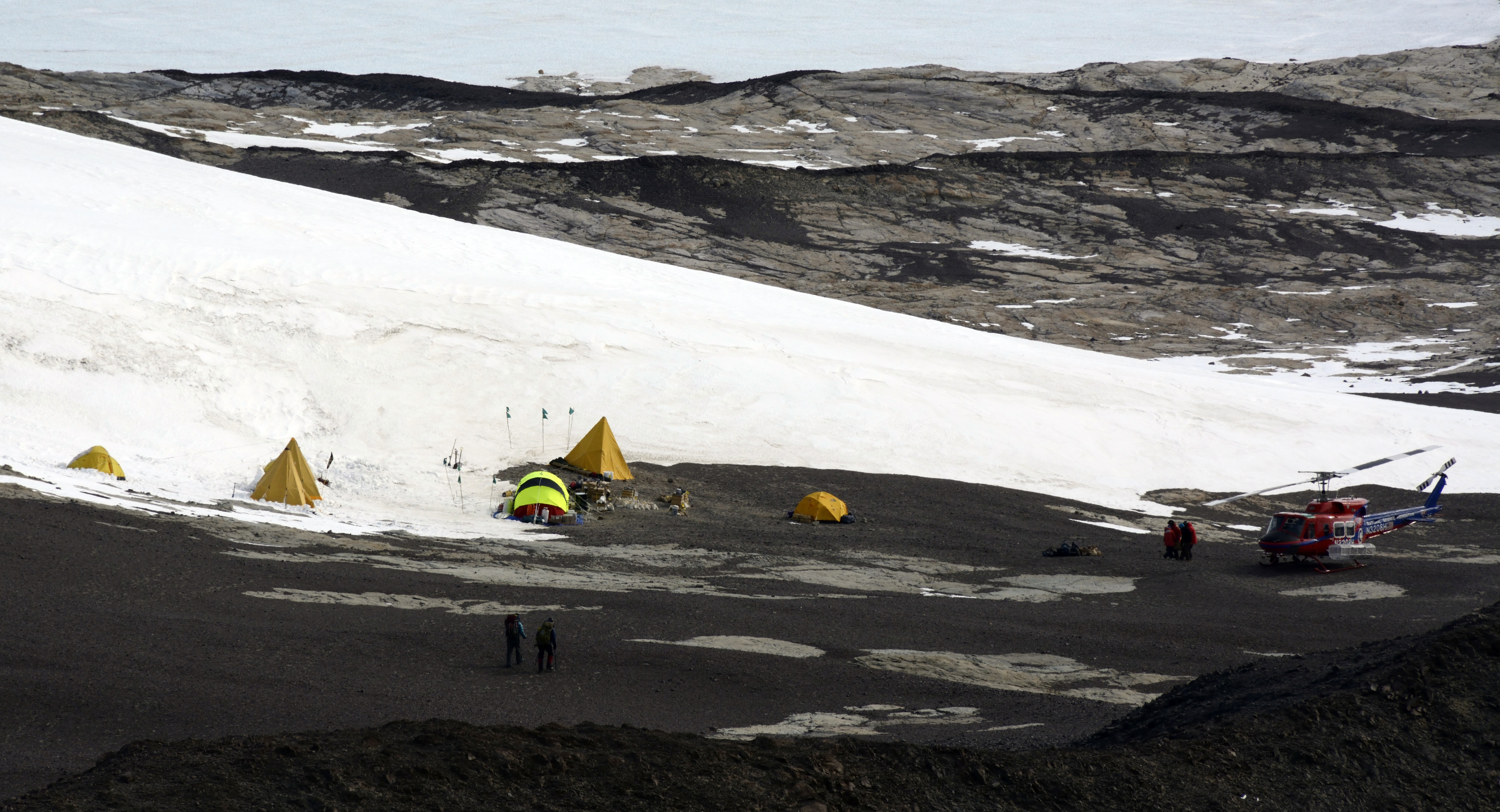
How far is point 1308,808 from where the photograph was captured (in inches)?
359

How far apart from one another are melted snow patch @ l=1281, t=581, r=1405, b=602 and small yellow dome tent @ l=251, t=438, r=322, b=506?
2025 centimetres

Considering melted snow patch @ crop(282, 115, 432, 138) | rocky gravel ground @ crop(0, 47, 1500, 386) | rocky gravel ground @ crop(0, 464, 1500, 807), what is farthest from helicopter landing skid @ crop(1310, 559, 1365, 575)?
melted snow patch @ crop(282, 115, 432, 138)

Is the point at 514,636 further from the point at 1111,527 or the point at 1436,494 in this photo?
the point at 1436,494

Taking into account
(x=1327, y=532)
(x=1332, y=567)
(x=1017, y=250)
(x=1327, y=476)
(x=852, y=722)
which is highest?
(x=1017, y=250)

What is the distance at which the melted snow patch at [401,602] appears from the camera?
55.0ft

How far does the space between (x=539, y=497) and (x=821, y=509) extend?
6.55 meters

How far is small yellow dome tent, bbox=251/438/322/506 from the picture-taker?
78.4 ft

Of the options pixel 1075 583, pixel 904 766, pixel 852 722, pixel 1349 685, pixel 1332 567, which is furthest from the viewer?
pixel 1332 567

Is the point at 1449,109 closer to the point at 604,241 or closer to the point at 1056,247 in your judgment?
the point at 1056,247

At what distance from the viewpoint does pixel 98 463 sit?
23.2 metres

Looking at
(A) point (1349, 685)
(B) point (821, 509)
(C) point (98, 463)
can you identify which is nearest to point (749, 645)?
(A) point (1349, 685)

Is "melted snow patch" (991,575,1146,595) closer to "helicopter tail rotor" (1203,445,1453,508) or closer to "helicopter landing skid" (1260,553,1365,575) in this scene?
"helicopter tail rotor" (1203,445,1453,508)

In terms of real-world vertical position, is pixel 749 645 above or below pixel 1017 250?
below

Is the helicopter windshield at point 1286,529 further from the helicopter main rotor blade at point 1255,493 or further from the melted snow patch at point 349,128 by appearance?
the melted snow patch at point 349,128
